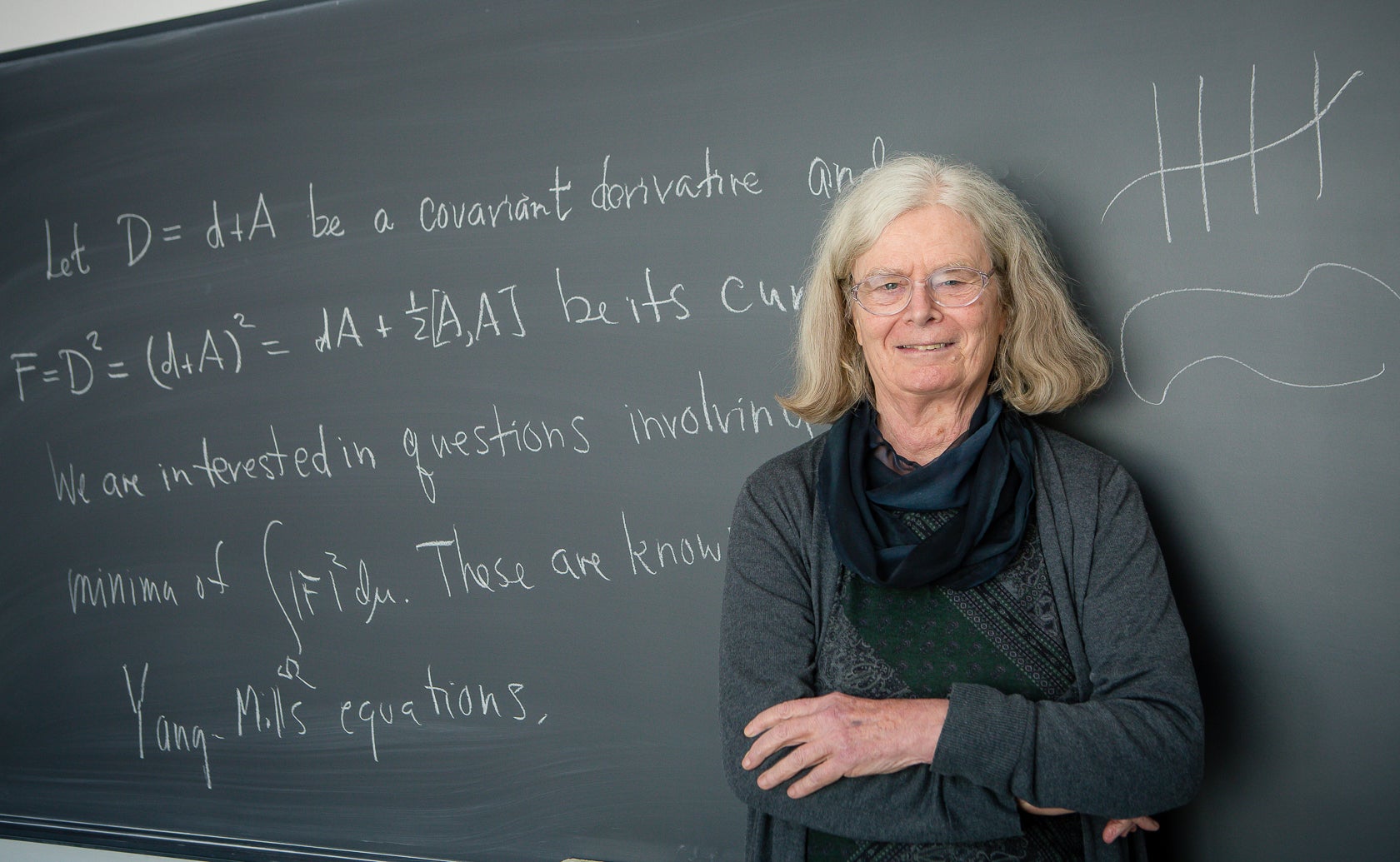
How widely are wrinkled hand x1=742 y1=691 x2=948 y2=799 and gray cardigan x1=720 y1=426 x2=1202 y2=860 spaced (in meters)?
0.02

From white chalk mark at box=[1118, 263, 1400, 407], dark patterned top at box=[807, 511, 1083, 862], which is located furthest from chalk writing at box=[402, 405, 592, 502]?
white chalk mark at box=[1118, 263, 1400, 407]

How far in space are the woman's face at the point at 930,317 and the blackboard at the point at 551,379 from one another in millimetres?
269

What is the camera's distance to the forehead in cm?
135

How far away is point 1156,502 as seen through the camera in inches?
59.3

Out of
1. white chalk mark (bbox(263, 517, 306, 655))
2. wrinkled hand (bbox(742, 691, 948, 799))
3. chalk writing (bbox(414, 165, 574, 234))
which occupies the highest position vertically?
chalk writing (bbox(414, 165, 574, 234))

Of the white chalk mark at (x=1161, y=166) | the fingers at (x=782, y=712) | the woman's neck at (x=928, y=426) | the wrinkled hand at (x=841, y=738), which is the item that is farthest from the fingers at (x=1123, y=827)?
the white chalk mark at (x=1161, y=166)

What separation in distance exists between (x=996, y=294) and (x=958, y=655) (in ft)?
1.72

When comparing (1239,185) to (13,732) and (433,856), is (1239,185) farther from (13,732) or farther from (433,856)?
(13,732)

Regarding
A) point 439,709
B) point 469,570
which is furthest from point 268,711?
point 469,570

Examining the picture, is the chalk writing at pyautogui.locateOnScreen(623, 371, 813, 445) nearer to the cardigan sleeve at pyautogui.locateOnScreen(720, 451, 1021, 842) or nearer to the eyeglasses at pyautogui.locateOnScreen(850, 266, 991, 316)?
the cardigan sleeve at pyautogui.locateOnScreen(720, 451, 1021, 842)

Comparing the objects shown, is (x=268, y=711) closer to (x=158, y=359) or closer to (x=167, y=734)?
(x=167, y=734)

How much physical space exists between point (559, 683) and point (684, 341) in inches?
27.1

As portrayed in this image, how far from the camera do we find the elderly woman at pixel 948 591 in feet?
3.81

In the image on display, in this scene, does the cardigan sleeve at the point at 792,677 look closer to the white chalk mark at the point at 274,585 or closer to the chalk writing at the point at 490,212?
the chalk writing at the point at 490,212
